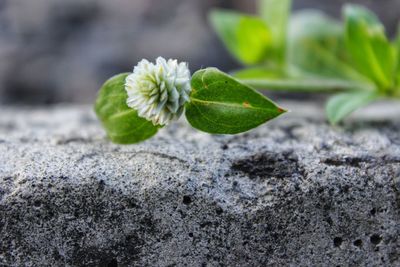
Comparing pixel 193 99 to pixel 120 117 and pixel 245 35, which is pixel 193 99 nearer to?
pixel 120 117

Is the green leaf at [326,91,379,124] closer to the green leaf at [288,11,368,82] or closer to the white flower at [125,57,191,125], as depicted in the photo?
the green leaf at [288,11,368,82]

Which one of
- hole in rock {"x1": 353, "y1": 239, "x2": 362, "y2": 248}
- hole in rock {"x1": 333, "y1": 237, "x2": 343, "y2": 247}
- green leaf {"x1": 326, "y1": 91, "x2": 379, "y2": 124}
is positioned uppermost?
green leaf {"x1": 326, "y1": 91, "x2": 379, "y2": 124}

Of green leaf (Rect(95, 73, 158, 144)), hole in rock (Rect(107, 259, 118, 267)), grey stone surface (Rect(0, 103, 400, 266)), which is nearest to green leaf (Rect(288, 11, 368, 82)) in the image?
grey stone surface (Rect(0, 103, 400, 266))

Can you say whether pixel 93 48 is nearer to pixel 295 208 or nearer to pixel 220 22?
pixel 220 22

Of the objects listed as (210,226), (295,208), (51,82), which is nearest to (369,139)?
(295,208)

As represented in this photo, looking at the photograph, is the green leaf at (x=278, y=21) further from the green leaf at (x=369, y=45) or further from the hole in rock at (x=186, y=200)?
the hole in rock at (x=186, y=200)

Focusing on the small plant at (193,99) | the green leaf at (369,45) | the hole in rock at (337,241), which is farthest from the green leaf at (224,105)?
the green leaf at (369,45)
